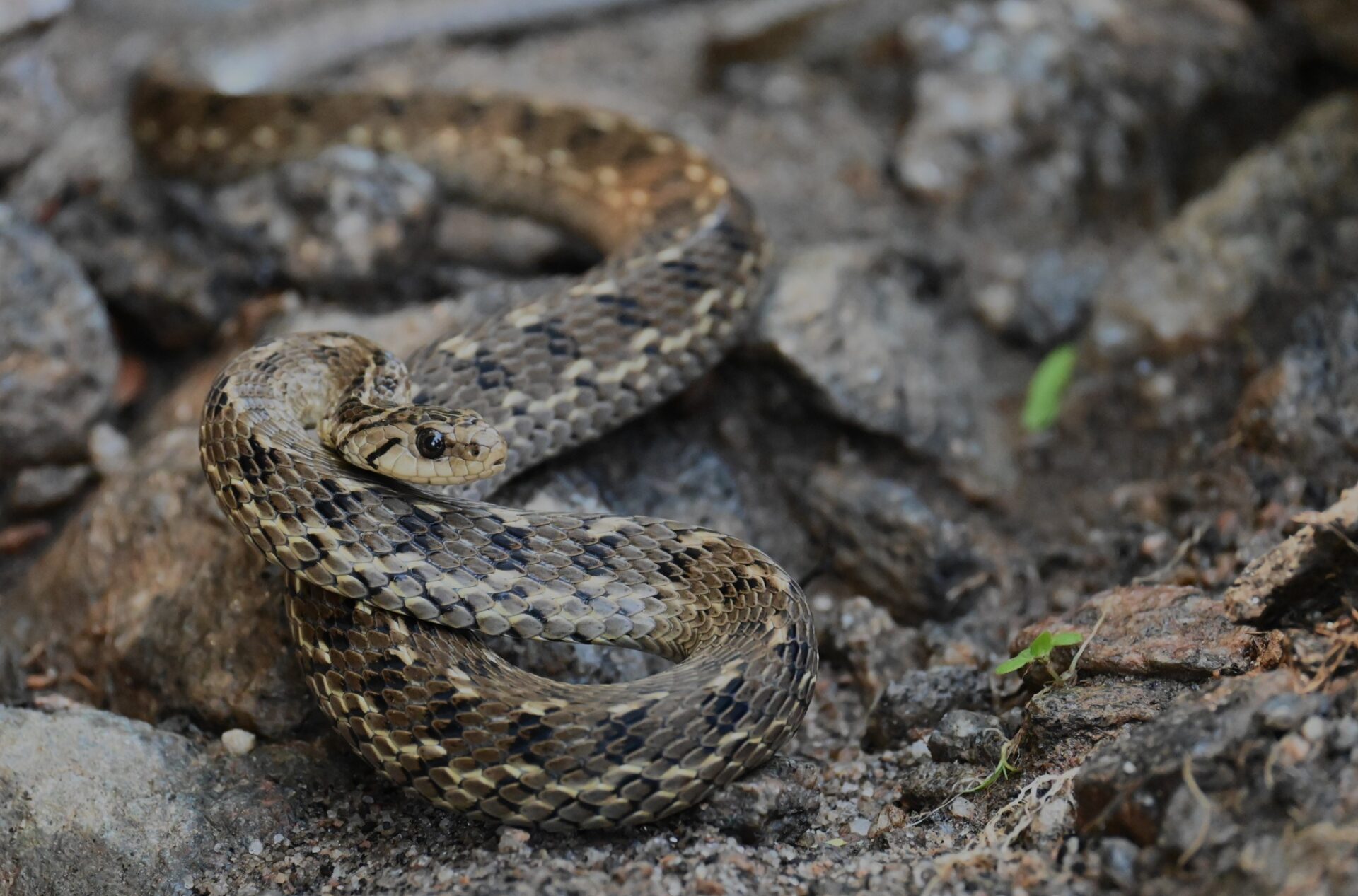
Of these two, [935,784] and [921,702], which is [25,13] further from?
[935,784]

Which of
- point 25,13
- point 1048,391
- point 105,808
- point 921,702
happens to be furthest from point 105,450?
point 1048,391

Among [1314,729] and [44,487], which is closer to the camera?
[1314,729]

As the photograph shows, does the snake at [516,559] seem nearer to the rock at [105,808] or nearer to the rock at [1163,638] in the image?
the rock at [105,808]

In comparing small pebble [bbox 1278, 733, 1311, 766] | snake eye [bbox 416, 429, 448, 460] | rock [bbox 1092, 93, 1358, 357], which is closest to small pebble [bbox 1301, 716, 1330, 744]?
small pebble [bbox 1278, 733, 1311, 766]

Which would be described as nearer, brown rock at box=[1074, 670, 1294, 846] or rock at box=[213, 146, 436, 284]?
brown rock at box=[1074, 670, 1294, 846]

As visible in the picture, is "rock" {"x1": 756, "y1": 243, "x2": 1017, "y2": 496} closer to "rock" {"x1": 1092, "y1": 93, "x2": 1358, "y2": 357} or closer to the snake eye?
"rock" {"x1": 1092, "y1": 93, "x2": 1358, "y2": 357}
